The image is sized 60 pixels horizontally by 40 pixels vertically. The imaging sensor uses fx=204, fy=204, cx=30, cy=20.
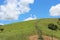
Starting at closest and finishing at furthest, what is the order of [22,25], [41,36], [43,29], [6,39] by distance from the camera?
1. [6,39]
2. [41,36]
3. [43,29]
4. [22,25]

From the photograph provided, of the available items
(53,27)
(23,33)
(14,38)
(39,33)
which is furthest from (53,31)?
(14,38)

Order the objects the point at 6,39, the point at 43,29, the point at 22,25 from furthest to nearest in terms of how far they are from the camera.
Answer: the point at 22,25, the point at 43,29, the point at 6,39

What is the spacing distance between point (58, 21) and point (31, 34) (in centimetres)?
2797

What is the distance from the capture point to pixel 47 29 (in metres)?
88.2

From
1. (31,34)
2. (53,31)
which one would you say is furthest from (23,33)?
(53,31)

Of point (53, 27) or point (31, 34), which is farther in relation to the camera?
point (53, 27)

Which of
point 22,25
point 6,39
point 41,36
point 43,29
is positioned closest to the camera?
point 6,39

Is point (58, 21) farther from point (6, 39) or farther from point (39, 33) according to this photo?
point (6, 39)

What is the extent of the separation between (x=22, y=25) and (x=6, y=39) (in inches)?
1041

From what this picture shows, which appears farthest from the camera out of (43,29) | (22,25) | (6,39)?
(22,25)

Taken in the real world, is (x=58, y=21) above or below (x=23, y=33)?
above

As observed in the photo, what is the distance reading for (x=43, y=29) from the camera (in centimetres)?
8750

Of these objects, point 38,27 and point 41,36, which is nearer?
point 41,36

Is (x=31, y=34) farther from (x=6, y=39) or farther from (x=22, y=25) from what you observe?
(x=22, y=25)
